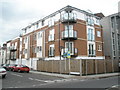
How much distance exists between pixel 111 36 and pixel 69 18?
11.6 m

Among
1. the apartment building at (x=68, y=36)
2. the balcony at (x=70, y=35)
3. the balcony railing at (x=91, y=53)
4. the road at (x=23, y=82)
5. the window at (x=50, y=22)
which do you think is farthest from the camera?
the window at (x=50, y=22)

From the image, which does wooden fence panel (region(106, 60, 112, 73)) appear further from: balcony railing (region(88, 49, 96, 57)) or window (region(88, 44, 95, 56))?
window (region(88, 44, 95, 56))

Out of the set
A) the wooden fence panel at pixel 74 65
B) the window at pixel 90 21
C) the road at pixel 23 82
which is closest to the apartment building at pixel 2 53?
the window at pixel 90 21

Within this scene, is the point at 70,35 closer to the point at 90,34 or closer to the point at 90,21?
the point at 90,34

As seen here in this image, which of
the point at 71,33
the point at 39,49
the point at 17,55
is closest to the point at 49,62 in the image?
the point at 71,33

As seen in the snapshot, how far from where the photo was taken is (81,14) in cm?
2575

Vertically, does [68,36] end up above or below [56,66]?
above

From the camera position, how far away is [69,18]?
23.7 meters

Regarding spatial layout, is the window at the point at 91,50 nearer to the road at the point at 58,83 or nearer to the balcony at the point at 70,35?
the balcony at the point at 70,35

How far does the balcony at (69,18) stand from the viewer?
925 inches

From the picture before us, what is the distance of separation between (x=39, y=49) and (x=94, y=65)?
14.4 metres

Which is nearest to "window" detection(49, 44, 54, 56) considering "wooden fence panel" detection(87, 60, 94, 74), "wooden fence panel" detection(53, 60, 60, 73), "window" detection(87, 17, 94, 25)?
"wooden fence panel" detection(53, 60, 60, 73)

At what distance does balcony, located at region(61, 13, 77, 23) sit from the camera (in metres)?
23.5

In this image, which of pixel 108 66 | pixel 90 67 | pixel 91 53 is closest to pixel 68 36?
pixel 91 53
